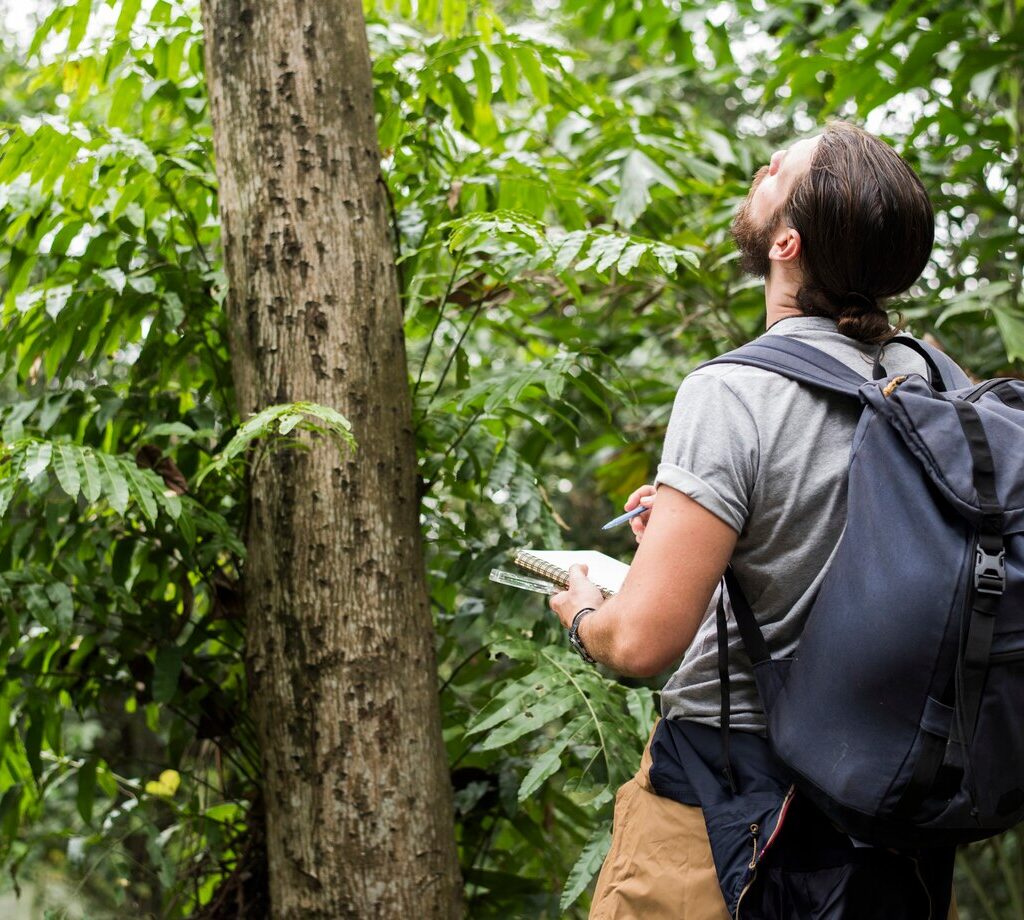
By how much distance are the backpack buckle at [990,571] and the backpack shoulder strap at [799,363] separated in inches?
9.9

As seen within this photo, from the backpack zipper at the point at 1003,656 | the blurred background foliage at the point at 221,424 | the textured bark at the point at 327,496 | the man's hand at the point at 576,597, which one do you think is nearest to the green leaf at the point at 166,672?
the blurred background foliage at the point at 221,424

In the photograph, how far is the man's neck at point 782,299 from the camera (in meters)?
1.48

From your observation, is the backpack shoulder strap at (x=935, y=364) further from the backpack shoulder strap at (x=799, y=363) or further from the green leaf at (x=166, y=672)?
the green leaf at (x=166, y=672)

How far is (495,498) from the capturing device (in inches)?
100

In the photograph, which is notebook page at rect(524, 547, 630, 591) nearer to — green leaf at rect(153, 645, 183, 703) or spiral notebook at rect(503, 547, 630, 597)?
spiral notebook at rect(503, 547, 630, 597)

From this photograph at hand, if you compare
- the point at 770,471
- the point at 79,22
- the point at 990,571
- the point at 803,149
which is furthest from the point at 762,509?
the point at 79,22

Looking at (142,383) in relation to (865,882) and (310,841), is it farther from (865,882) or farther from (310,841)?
(865,882)

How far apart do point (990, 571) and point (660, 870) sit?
581 mm

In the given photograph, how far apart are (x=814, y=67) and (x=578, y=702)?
2132mm

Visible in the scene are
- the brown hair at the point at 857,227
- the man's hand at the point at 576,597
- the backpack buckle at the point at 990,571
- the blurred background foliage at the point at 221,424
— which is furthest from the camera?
the blurred background foliage at the point at 221,424

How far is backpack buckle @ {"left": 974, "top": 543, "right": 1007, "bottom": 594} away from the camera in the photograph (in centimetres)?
117

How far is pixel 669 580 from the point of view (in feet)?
4.20

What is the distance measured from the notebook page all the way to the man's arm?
0.23 m

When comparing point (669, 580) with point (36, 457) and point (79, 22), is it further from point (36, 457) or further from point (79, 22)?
point (79, 22)
